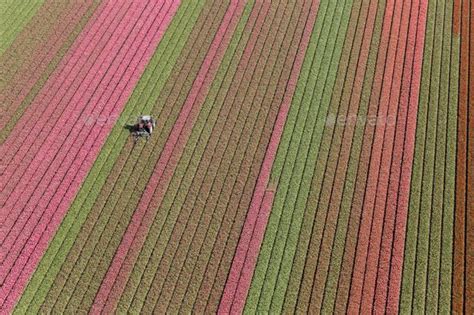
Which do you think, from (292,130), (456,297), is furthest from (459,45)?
(456,297)

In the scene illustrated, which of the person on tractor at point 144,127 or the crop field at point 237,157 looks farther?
the person on tractor at point 144,127

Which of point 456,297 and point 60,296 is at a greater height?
point 456,297

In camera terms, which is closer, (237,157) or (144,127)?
(237,157)

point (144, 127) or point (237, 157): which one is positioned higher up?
point (144, 127)

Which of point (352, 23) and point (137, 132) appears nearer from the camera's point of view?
point (137, 132)

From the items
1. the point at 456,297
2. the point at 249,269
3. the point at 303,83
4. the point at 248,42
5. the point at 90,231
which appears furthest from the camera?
the point at 248,42

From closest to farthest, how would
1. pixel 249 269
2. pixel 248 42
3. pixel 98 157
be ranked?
pixel 249 269, pixel 98 157, pixel 248 42

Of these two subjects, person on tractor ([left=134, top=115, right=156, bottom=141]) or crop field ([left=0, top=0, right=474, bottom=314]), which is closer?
crop field ([left=0, top=0, right=474, bottom=314])

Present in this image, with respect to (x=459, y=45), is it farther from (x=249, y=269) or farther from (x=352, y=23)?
(x=249, y=269)
